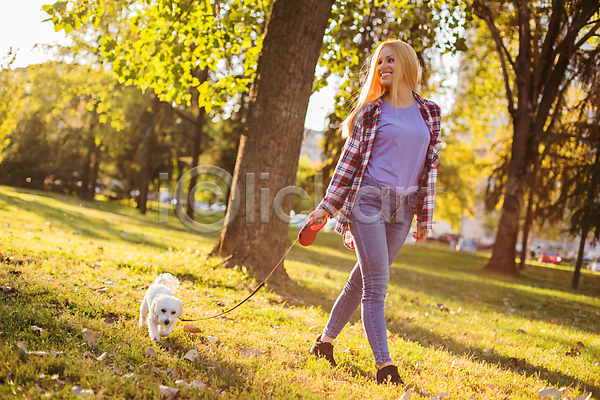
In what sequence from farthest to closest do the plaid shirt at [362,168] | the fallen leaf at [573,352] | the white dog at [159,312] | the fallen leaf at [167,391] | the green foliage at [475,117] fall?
the green foliage at [475,117] → the fallen leaf at [573,352] → the white dog at [159,312] → the plaid shirt at [362,168] → the fallen leaf at [167,391]

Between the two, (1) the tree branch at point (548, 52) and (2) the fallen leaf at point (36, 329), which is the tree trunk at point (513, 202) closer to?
(1) the tree branch at point (548, 52)

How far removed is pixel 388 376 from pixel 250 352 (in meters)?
1.04

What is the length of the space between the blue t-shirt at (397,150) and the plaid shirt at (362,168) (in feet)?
0.18

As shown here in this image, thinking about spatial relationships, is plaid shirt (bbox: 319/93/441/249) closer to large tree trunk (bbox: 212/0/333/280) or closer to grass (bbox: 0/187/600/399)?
grass (bbox: 0/187/600/399)

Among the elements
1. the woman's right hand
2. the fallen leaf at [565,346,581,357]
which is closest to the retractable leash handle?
the woman's right hand

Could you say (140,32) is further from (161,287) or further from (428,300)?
(428,300)

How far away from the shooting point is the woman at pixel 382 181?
286cm

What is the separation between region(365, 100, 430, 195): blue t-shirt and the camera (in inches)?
113

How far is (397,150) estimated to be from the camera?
2867mm

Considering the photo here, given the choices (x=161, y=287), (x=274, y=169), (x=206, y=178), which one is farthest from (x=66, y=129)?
(x=161, y=287)

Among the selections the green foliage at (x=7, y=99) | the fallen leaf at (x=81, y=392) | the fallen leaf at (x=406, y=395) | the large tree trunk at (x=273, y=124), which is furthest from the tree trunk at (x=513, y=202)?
the green foliage at (x=7, y=99)

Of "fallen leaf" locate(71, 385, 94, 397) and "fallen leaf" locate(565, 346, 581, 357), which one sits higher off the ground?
"fallen leaf" locate(565, 346, 581, 357)

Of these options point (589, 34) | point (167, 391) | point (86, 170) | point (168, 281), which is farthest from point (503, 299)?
point (86, 170)

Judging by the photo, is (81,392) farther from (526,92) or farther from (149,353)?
(526,92)
